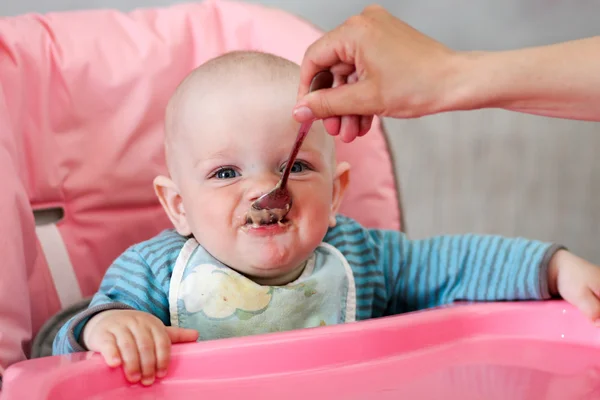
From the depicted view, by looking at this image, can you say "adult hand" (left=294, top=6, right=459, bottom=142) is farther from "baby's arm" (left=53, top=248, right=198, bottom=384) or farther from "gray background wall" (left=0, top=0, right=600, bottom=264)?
"gray background wall" (left=0, top=0, right=600, bottom=264)

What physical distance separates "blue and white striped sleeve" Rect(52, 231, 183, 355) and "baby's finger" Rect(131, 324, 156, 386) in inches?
3.0

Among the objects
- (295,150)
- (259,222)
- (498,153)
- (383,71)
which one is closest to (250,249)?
(259,222)

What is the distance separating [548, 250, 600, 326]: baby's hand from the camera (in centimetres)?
77

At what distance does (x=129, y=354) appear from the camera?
0.65 metres

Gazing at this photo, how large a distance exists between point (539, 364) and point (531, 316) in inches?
3.0

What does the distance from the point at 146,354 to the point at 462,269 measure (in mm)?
395

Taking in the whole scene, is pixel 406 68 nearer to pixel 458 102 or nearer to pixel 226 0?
pixel 458 102

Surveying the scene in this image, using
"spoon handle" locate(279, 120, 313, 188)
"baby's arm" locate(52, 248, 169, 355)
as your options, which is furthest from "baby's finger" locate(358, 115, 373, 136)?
"baby's arm" locate(52, 248, 169, 355)

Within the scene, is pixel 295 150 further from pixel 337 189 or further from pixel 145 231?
pixel 145 231

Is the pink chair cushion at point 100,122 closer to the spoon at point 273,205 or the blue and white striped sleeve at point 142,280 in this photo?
the blue and white striped sleeve at point 142,280

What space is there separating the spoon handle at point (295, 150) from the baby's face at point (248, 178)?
0.02 meters

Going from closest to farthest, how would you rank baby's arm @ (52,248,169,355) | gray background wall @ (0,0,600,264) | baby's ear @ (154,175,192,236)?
baby's arm @ (52,248,169,355) < baby's ear @ (154,175,192,236) < gray background wall @ (0,0,600,264)

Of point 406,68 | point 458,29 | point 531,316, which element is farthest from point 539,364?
point 458,29

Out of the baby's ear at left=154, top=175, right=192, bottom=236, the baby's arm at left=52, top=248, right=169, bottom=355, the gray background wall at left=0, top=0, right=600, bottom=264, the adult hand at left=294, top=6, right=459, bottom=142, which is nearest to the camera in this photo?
the adult hand at left=294, top=6, right=459, bottom=142
